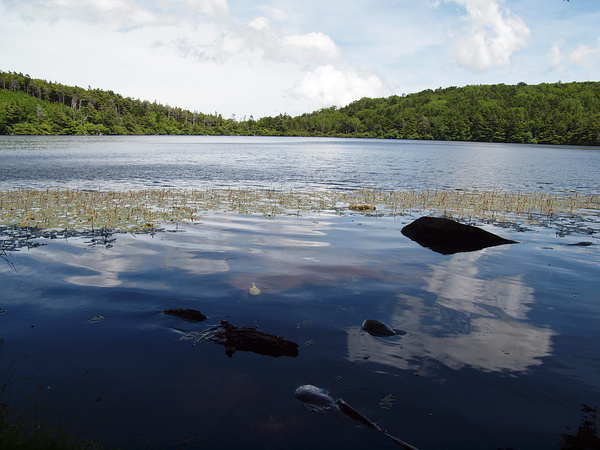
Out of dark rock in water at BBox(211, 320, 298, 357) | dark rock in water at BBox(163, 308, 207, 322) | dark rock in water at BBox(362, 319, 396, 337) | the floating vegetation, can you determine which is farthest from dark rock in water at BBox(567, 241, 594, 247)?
dark rock in water at BBox(163, 308, 207, 322)

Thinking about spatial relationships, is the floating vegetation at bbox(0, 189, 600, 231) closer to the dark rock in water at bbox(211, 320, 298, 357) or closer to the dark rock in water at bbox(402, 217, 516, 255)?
the dark rock in water at bbox(402, 217, 516, 255)

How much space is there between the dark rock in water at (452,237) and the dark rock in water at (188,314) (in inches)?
407

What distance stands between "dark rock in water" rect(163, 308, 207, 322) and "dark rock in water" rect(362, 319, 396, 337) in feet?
12.2

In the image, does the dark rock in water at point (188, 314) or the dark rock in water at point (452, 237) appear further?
the dark rock in water at point (452, 237)

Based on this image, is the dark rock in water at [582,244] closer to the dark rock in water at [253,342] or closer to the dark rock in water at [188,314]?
the dark rock in water at [253,342]

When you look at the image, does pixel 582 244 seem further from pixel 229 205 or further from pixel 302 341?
pixel 229 205

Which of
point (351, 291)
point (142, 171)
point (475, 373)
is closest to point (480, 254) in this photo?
point (351, 291)

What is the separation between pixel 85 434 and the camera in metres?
5.23

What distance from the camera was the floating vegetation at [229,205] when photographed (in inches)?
739

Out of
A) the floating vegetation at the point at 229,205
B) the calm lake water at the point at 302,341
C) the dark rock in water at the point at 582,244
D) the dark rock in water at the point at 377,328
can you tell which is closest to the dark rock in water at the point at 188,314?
the calm lake water at the point at 302,341

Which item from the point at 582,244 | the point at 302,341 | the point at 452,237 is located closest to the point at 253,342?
the point at 302,341

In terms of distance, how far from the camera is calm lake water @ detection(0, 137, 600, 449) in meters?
5.73

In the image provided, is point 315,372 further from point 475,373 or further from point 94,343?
point 94,343

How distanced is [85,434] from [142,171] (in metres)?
44.5
